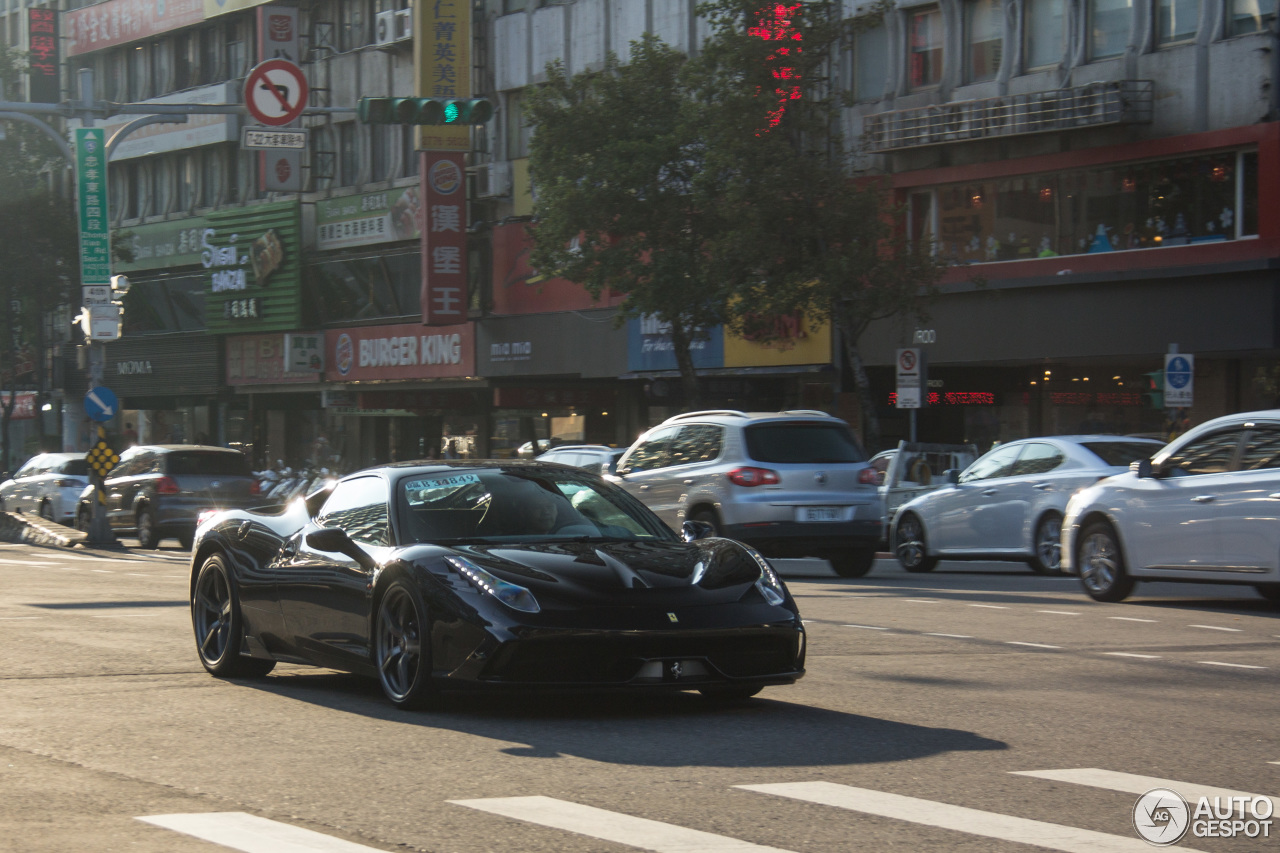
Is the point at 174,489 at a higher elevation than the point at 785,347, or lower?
lower

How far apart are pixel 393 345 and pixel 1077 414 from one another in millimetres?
21301

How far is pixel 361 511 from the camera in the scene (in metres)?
9.22

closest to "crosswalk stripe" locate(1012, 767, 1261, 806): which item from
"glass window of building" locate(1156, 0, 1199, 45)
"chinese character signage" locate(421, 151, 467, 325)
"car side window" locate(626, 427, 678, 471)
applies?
"car side window" locate(626, 427, 678, 471)

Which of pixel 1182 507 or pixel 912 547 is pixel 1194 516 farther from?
pixel 912 547

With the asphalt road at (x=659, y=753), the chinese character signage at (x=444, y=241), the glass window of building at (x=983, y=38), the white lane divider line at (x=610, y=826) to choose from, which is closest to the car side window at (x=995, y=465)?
the asphalt road at (x=659, y=753)

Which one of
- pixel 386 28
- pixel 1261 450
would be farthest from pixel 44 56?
pixel 1261 450

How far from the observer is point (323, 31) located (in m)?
51.1

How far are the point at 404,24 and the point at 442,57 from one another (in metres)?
3.81

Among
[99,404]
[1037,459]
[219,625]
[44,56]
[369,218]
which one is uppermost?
[44,56]

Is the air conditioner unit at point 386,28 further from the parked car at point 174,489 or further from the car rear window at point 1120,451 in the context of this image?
the car rear window at point 1120,451

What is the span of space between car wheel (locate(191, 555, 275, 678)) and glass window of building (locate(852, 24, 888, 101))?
25.6 metres

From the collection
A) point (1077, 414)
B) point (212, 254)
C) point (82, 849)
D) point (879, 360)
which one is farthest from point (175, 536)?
point (212, 254)

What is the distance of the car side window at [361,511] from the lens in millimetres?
8961

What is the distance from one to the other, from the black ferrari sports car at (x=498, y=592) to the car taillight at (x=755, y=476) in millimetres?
9041
